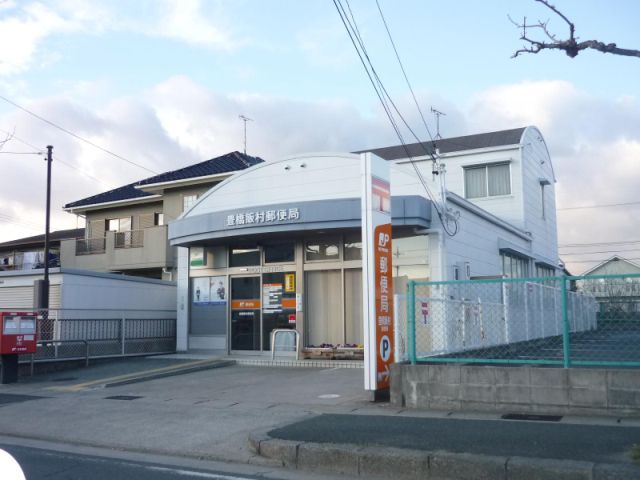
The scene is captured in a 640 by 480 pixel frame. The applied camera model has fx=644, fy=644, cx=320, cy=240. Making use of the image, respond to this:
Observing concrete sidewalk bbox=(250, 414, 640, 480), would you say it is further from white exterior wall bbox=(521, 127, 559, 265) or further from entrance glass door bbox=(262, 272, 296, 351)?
white exterior wall bbox=(521, 127, 559, 265)

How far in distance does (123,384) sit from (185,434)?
6113 mm

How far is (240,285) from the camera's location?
64.1ft

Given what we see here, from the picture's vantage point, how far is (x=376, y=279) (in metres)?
11.1

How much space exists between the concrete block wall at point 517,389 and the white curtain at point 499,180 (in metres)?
17.7

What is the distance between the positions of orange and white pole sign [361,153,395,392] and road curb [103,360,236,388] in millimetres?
6597

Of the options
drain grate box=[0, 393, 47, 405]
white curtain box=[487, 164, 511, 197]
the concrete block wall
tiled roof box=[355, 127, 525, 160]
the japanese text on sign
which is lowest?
drain grate box=[0, 393, 47, 405]

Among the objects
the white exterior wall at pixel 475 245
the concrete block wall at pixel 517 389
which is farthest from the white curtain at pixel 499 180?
the concrete block wall at pixel 517 389

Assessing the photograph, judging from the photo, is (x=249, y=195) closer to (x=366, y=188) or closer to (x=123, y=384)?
(x=123, y=384)

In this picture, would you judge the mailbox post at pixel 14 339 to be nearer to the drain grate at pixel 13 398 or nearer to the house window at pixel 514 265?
the drain grate at pixel 13 398

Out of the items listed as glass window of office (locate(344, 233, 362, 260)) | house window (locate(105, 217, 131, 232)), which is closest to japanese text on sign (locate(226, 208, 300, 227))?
glass window of office (locate(344, 233, 362, 260))

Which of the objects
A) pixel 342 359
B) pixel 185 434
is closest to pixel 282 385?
pixel 342 359

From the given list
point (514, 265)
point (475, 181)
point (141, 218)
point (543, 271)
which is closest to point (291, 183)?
point (514, 265)

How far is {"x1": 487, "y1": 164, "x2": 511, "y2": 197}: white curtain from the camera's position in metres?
26.4

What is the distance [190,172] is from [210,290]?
913 centimetres
